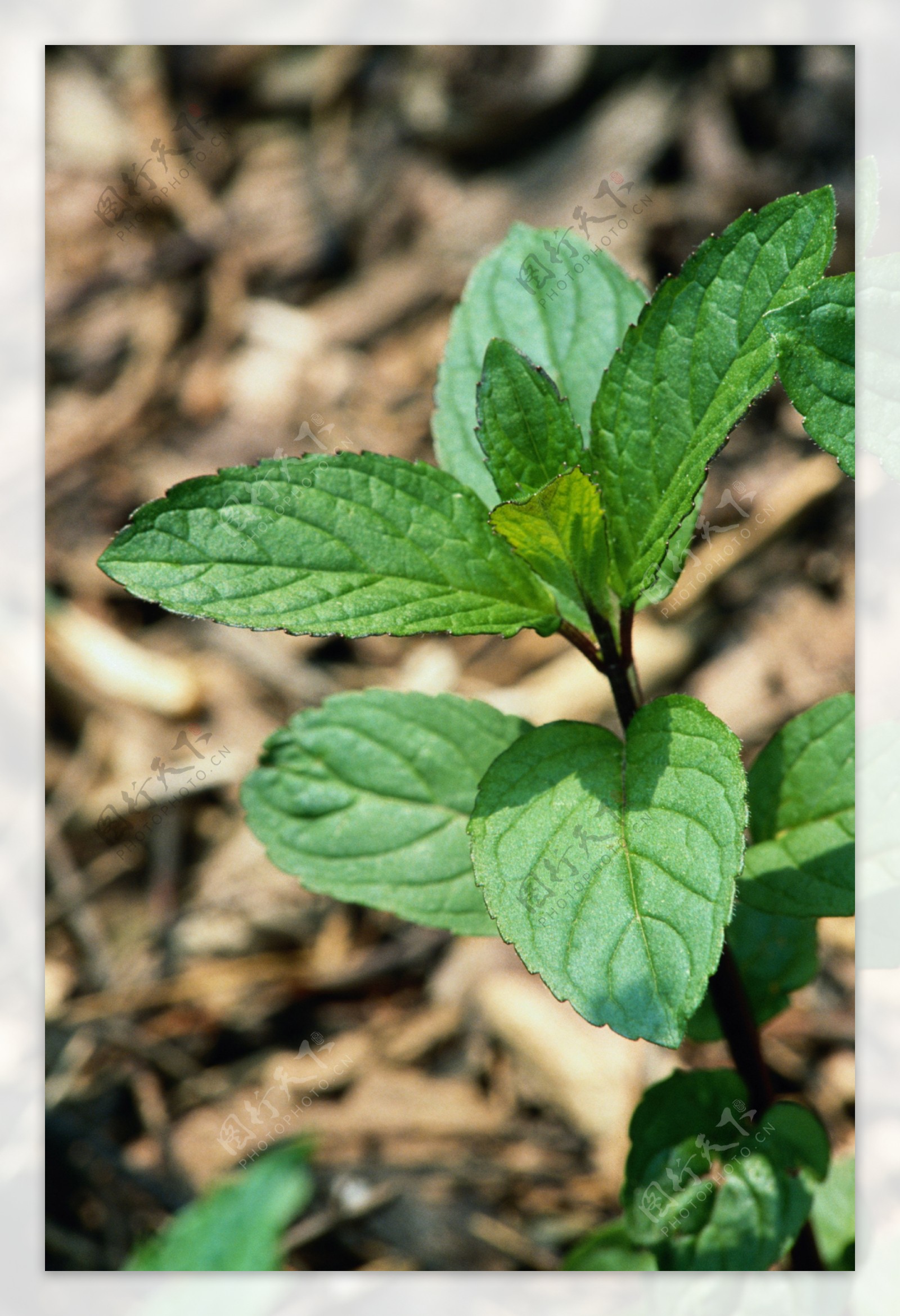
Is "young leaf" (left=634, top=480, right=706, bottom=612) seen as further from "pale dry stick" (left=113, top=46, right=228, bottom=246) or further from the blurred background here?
"pale dry stick" (left=113, top=46, right=228, bottom=246)

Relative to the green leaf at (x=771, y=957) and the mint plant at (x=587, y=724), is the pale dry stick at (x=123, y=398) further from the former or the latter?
the green leaf at (x=771, y=957)

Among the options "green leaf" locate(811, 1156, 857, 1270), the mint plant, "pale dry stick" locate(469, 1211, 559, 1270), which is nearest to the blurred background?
"pale dry stick" locate(469, 1211, 559, 1270)

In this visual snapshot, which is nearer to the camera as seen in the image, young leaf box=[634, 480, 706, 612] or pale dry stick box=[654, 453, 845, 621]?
young leaf box=[634, 480, 706, 612]

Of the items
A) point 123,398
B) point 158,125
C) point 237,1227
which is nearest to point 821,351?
point 237,1227

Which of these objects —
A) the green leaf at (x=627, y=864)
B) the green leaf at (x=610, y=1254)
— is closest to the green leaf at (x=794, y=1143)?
the green leaf at (x=610, y=1254)

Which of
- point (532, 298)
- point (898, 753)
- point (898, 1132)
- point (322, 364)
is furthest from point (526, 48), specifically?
point (898, 1132)

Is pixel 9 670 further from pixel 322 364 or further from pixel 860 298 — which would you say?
pixel 860 298

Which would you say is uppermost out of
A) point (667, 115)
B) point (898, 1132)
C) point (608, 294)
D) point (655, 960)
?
point (667, 115)
